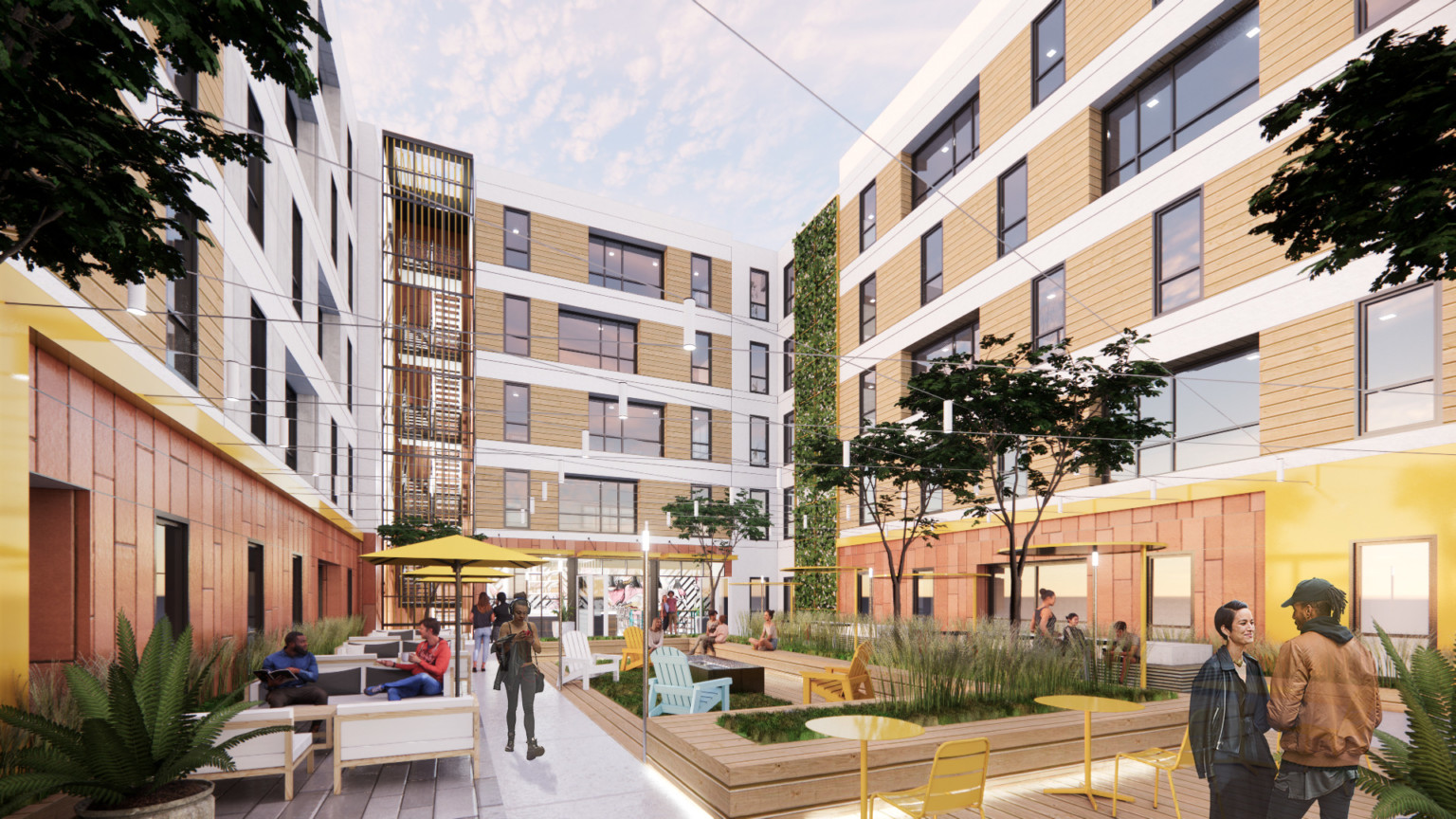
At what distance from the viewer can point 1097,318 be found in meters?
16.6

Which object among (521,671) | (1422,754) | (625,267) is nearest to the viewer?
(1422,754)

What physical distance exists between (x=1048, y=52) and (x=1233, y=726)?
723 inches

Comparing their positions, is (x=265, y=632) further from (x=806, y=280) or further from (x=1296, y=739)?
(x=806, y=280)

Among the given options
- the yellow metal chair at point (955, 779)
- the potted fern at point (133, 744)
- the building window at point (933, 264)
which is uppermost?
the building window at point (933, 264)

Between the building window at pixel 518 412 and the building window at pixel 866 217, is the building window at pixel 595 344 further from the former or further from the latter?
the building window at pixel 866 217

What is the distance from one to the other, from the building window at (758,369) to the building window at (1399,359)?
23.3 meters

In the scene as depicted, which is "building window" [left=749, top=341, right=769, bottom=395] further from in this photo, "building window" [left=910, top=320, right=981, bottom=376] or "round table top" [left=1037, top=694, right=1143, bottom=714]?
"round table top" [left=1037, top=694, right=1143, bottom=714]

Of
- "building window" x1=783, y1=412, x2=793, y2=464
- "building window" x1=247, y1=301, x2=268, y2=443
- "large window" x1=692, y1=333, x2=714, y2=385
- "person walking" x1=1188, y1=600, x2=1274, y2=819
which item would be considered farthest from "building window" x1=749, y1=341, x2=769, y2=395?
"person walking" x1=1188, y1=600, x2=1274, y2=819

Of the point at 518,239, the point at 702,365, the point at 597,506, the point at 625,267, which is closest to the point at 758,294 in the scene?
the point at 702,365

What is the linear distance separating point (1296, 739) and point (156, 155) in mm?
5309

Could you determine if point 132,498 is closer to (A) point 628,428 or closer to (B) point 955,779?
(B) point 955,779

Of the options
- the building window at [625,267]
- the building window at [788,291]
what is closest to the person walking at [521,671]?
the building window at [625,267]

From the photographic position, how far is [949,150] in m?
22.7

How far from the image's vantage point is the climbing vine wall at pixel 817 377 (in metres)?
27.5
